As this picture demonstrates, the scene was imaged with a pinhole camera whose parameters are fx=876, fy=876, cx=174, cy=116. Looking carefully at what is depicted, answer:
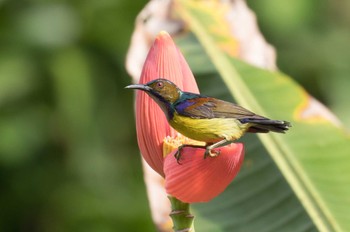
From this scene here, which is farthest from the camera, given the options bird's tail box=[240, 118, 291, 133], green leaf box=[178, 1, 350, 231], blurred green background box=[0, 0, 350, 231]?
blurred green background box=[0, 0, 350, 231]

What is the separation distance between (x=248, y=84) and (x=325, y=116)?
0.12 m

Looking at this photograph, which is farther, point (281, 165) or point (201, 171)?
point (281, 165)

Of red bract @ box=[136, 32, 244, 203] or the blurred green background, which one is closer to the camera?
red bract @ box=[136, 32, 244, 203]

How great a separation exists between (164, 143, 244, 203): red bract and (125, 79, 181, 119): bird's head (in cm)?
4

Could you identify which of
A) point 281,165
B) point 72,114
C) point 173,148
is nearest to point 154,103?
point 173,148

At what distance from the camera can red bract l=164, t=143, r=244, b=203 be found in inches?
25.9

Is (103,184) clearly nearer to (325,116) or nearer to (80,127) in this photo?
(80,127)

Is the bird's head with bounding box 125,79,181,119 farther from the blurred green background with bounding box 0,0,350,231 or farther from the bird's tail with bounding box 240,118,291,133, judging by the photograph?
the blurred green background with bounding box 0,0,350,231

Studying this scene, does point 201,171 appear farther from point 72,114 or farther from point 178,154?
point 72,114

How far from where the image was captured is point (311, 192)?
1.13m

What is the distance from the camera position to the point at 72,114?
2027mm

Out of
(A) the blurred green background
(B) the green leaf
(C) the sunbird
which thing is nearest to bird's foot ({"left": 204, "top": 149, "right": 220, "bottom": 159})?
(C) the sunbird

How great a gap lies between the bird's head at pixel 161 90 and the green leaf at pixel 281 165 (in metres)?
0.47

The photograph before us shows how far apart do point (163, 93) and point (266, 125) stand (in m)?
0.08
